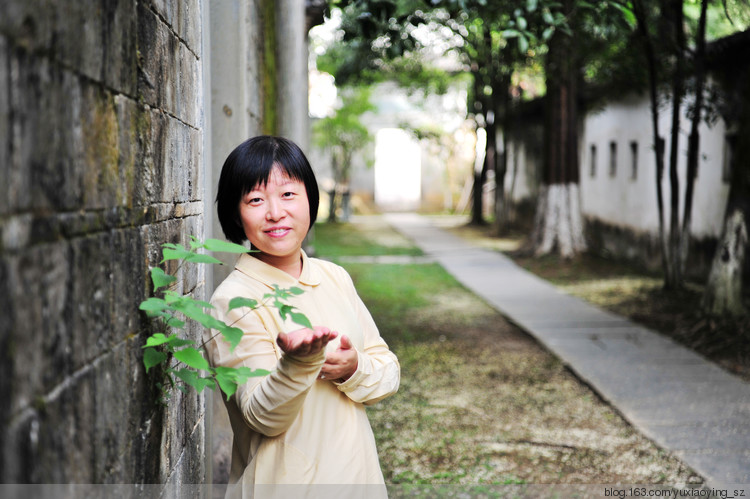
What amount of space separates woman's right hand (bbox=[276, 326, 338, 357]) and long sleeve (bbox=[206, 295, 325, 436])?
0.04 meters


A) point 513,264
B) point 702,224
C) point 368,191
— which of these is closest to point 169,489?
point 702,224

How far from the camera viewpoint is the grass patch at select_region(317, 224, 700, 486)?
14.8ft

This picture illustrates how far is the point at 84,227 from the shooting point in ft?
4.60

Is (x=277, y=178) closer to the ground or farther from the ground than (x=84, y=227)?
farther from the ground

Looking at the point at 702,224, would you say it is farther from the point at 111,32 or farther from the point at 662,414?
the point at 111,32

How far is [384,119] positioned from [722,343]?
24.8 metres

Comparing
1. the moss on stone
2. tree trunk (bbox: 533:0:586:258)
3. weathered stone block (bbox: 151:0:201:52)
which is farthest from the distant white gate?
weathered stone block (bbox: 151:0:201:52)

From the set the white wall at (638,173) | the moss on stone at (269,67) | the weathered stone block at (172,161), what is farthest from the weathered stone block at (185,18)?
the white wall at (638,173)

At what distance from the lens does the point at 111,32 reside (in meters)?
1.56

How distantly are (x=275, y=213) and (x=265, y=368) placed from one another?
39 cm

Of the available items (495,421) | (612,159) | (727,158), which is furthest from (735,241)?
(612,159)

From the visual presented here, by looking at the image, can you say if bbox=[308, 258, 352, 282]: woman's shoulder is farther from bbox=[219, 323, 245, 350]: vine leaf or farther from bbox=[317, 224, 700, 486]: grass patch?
bbox=[317, 224, 700, 486]: grass patch

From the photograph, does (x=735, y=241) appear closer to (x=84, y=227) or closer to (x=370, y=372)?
(x=370, y=372)

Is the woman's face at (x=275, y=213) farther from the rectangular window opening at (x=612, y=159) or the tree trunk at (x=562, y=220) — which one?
the rectangular window opening at (x=612, y=159)
